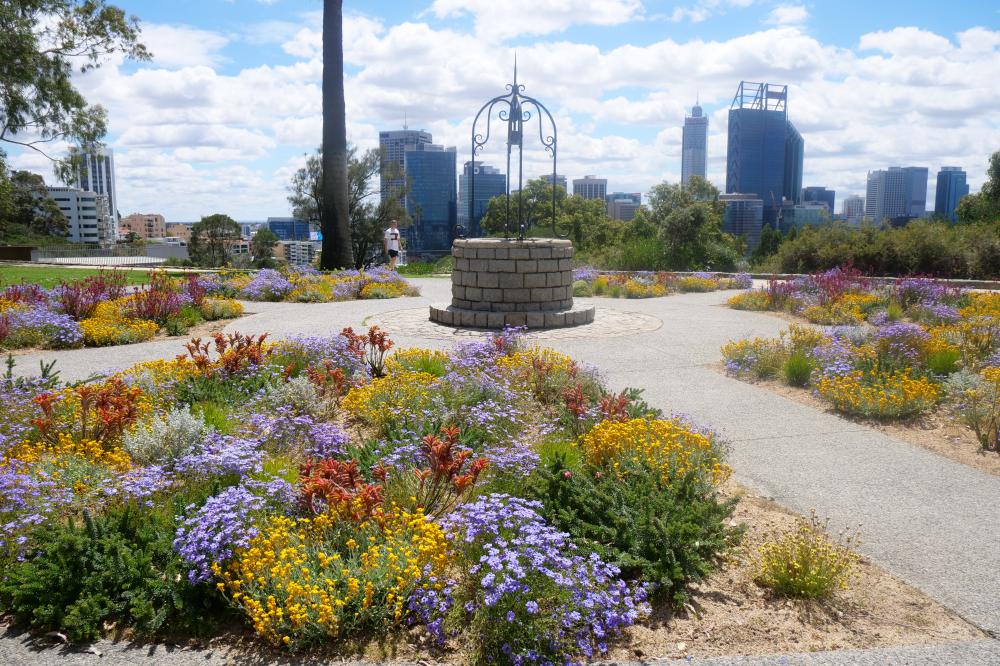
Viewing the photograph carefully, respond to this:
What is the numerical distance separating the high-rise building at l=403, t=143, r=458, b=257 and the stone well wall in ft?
90.0

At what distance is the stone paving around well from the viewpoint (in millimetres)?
3184

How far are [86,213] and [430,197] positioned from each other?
4572 inches

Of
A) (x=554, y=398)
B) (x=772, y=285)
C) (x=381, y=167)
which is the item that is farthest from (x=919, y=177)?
(x=554, y=398)

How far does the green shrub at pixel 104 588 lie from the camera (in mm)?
3014

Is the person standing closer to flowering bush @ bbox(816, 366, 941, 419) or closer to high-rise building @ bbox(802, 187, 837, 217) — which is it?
flowering bush @ bbox(816, 366, 941, 419)

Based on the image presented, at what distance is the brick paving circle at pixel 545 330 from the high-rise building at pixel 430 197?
88.8 feet

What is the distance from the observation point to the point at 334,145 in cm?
1745

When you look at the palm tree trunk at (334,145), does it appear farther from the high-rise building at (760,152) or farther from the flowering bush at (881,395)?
the high-rise building at (760,152)

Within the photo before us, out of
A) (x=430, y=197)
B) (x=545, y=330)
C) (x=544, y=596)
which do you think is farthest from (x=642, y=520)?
(x=430, y=197)

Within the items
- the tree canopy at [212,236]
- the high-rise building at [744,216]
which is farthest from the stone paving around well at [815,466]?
the high-rise building at [744,216]

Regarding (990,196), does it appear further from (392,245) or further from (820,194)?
(820,194)

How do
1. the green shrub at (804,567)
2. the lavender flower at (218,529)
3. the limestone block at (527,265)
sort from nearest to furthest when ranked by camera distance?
the lavender flower at (218,529) < the green shrub at (804,567) < the limestone block at (527,265)

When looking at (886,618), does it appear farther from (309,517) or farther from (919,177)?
(919,177)

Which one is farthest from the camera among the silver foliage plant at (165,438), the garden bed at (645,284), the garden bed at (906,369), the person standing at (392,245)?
the person standing at (392,245)
